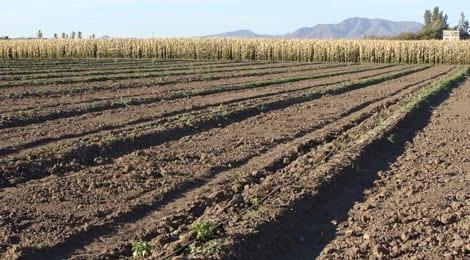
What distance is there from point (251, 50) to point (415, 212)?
47.6m

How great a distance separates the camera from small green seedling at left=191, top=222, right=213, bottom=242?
6.69 m

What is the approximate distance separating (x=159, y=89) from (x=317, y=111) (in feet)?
24.1

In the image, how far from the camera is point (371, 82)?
29.0 meters

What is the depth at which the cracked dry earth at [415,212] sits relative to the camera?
664 centimetres

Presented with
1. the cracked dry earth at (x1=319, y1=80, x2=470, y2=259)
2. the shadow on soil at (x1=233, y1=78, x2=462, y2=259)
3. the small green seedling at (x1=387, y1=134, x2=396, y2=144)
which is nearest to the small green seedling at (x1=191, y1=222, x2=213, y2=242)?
the shadow on soil at (x1=233, y1=78, x2=462, y2=259)

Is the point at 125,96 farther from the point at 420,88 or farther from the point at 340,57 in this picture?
the point at 340,57

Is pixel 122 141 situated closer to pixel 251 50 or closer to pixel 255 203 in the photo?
pixel 255 203

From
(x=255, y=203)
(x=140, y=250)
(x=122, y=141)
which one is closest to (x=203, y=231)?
(x=140, y=250)

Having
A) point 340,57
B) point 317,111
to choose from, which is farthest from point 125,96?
point 340,57

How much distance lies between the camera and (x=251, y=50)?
54969 millimetres

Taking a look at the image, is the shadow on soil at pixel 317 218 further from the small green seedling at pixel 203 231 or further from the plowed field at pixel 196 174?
the small green seedling at pixel 203 231

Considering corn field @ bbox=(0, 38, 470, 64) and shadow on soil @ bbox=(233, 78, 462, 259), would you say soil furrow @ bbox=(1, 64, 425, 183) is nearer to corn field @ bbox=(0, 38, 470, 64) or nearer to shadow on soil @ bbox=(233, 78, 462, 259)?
shadow on soil @ bbox=(233, 78, 462, 259)

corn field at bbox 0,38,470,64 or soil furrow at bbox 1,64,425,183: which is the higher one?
corn field at bbox 0,38,470,64

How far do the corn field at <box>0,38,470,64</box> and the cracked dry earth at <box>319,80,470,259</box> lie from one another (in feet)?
127
